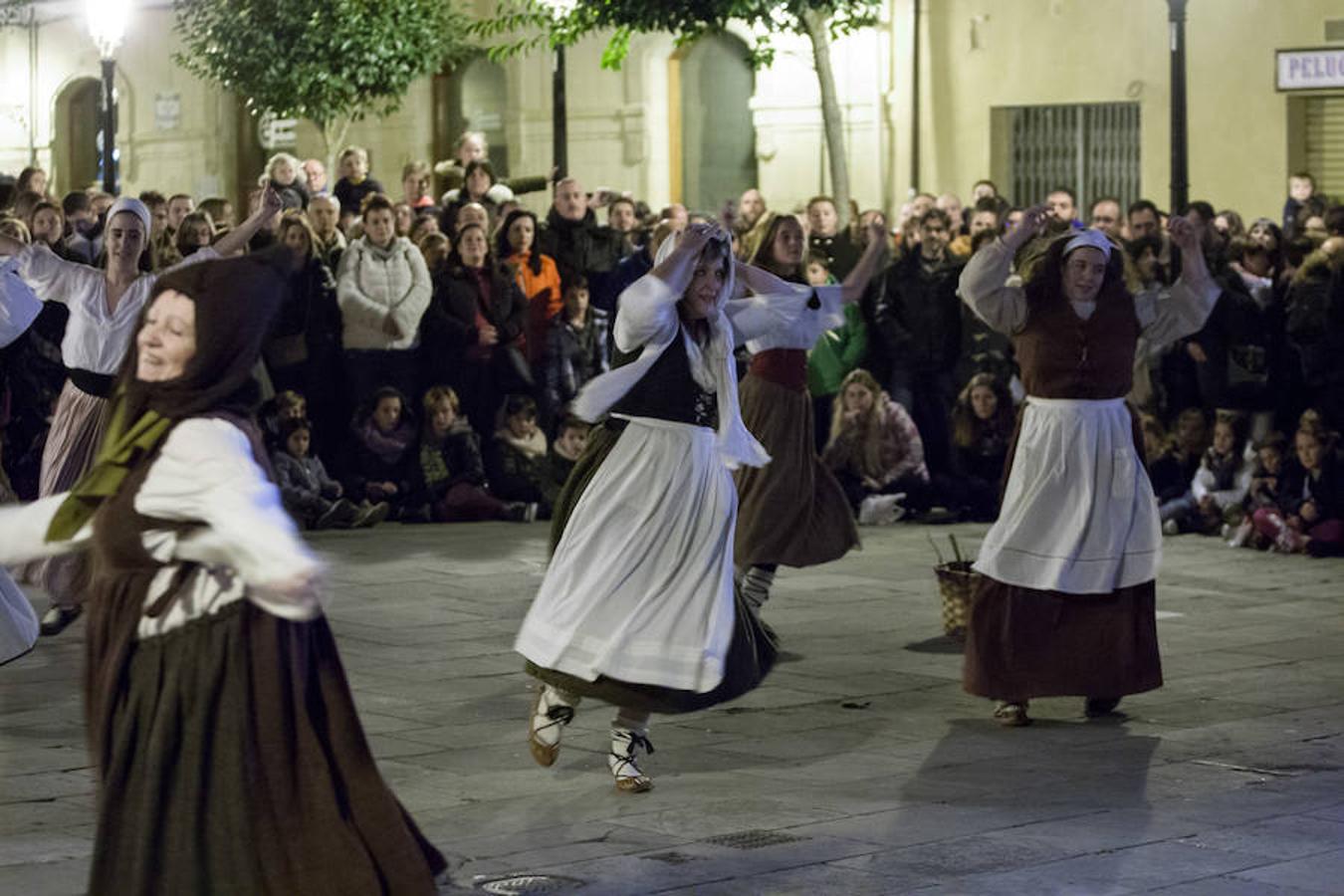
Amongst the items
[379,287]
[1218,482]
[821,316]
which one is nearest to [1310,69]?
[1218,482]

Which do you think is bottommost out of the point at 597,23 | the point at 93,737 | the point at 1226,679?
the point at 1226,679

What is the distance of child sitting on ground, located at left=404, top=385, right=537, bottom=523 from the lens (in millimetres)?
17125

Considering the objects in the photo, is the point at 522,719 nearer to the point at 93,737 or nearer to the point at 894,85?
the point at 93,737

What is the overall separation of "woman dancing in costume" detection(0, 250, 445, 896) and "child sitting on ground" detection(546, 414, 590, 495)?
10772 millimetres

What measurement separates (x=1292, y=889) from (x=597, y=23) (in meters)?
17.9

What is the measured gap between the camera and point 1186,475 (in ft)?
54.9

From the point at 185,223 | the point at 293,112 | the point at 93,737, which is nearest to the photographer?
the point at 93,737

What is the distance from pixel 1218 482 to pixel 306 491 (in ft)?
18.2

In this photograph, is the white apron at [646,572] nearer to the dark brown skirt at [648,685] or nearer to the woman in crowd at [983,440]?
the dark brown skirt at [648,685]

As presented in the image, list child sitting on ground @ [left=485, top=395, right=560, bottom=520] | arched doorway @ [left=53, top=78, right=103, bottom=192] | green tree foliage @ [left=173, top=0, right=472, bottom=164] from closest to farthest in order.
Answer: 1. child sitting on ground @ [left=485, top=395, right=560, bottom=520]
2. green tree foliage @ [left=173, top=0, right=472, bottom=164]
3. arched doorway @ [left=53, top=78, right=103, bottom=192]

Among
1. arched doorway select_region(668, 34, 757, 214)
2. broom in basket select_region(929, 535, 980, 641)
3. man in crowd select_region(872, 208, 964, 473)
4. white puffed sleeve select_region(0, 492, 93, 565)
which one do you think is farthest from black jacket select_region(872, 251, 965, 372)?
arched doorway select_region(668, 34, 757, 214)

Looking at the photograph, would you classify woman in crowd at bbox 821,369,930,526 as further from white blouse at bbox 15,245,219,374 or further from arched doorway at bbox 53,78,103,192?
arched doorway at bbox 53,78,103,192

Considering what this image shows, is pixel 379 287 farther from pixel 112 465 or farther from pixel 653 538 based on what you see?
pixel 112 465

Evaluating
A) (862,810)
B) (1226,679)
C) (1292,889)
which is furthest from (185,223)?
(1292,889)
